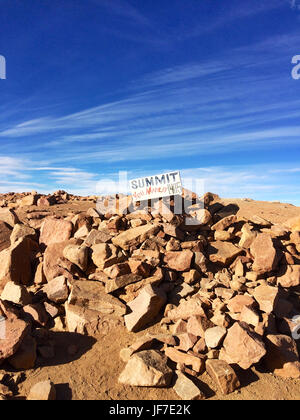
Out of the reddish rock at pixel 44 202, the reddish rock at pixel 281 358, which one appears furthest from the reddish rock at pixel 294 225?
the reddish rock at pixel 44 202

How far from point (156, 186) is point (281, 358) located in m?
5.67

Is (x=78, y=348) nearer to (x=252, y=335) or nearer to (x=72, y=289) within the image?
(x=72, y=289)

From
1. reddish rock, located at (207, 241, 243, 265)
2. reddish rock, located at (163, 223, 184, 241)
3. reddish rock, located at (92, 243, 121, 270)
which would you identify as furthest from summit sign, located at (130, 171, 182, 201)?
reddish rock, located at (92, 243, 121, 270)

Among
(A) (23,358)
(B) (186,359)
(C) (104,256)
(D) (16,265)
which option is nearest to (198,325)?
(B) (186,359)

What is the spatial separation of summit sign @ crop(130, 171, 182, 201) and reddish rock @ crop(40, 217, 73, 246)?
7.79 ft

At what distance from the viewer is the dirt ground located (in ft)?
16.3

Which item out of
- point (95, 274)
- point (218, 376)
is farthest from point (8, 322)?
point (218, 376)

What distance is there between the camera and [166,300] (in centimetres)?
716

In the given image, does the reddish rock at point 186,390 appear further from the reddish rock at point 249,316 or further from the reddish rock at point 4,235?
the reddish rock at point 4,235

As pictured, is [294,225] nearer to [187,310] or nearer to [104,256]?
[187,310]

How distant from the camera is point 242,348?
17.8ft

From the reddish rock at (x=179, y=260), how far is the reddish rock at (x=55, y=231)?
331cm

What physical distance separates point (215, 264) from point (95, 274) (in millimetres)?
3323
